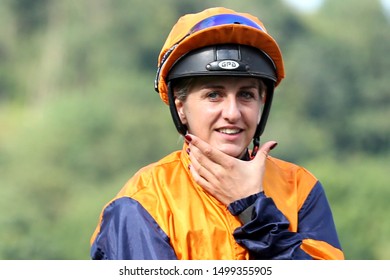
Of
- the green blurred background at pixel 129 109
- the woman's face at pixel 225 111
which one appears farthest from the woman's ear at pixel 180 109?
the green blurred background at pixel 129 109

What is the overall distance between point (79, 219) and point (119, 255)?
166ft

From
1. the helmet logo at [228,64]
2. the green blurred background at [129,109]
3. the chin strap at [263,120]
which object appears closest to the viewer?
the helmet logo at [228,64]

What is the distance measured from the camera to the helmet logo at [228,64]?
4.00 m

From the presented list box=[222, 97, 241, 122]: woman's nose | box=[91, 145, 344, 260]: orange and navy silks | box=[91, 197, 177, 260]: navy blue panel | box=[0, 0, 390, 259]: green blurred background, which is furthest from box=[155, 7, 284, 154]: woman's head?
box=[0, 0, 390, 259]: green blurred background

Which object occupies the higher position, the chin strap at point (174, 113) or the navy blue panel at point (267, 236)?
the chin strap at point (174, 113)

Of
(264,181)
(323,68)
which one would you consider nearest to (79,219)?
(323,68)

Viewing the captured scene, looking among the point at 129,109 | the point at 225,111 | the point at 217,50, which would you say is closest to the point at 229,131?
the point at 225,111

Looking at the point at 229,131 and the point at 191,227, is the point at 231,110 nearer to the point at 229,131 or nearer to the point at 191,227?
the point at 229,131

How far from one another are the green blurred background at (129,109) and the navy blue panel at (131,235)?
122ft

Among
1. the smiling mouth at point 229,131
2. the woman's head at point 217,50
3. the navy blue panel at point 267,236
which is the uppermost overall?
the woman's head at point 217,50

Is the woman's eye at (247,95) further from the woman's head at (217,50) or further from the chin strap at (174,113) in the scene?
the chin strap at (174,113)

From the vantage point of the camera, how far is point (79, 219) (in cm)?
5406

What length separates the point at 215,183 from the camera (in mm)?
4031

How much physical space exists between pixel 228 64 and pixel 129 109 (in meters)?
67.8
